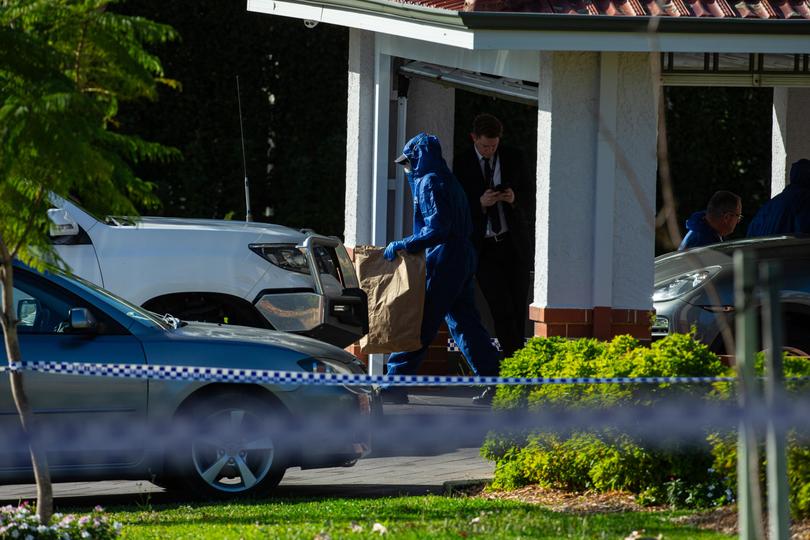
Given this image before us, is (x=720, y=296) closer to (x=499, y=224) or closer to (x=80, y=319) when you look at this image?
(x=499, y=224)

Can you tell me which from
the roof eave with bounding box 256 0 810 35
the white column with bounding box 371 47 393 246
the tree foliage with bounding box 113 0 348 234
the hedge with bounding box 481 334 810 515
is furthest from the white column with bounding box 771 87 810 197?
the hedge with bounding box 481 334 810 515

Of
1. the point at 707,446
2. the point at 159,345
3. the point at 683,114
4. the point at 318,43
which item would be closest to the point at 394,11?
the point at 159,345

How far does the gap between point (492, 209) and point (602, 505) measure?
15.9 ft

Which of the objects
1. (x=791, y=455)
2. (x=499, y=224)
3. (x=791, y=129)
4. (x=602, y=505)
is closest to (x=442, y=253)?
(x=499, y=224)

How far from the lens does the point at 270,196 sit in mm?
19953

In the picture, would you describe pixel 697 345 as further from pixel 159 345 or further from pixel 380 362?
pixel 380 362

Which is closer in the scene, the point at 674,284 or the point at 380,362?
the point at 674,284

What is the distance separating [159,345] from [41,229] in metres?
1.81

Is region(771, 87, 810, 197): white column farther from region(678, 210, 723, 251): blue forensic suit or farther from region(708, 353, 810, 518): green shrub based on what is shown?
region(708, 353, 810, 518): green shrub

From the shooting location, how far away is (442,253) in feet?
36.0

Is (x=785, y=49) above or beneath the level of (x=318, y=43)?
beneath

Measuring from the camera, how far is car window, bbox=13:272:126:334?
8102mm

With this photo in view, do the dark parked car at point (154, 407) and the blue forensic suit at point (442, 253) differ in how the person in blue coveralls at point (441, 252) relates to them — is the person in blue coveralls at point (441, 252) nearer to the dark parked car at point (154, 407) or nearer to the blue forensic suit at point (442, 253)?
the blue forensic suit at point (442, 253)

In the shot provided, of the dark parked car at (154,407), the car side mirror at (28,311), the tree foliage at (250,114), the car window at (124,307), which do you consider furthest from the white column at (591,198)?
the tree foliage at (250,114)
